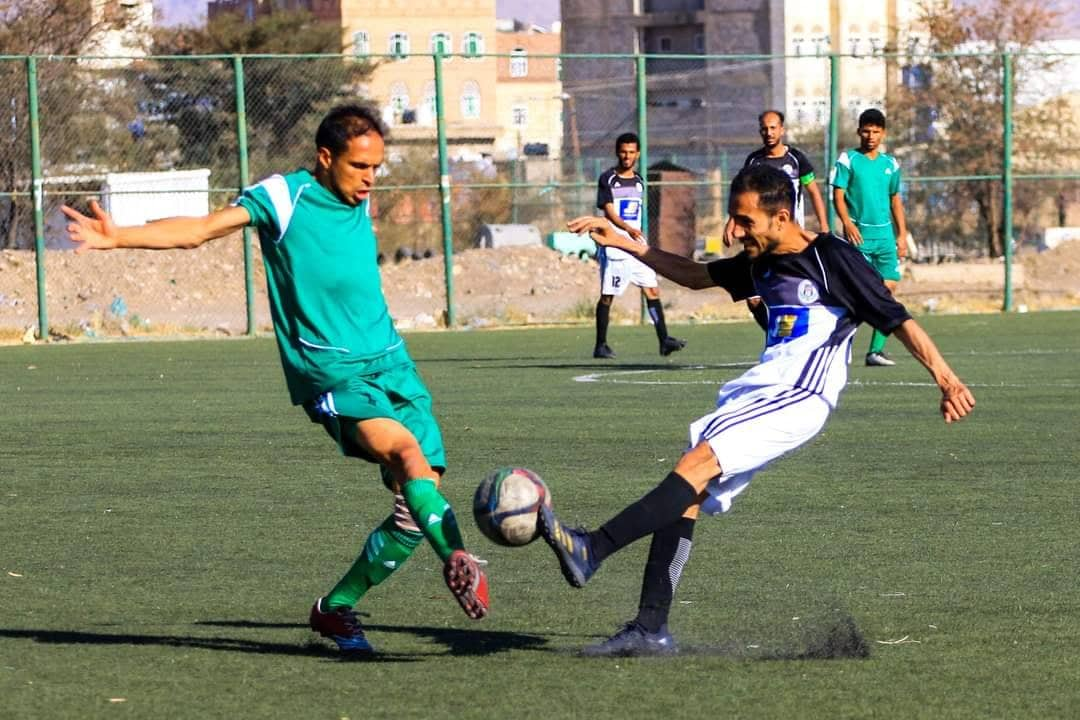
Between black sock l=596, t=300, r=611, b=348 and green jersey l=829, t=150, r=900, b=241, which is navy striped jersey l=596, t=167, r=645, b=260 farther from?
green jersey l=829, t=150, r=900, b=241

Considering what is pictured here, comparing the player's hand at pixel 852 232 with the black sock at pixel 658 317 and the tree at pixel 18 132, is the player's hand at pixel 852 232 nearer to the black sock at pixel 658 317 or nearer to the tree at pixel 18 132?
the black sock at pixel 658 317

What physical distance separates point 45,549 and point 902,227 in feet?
33.6

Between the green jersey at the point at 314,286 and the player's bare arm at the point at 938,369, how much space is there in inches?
63.1

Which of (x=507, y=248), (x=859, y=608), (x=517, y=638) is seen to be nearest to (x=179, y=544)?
(x=517, y=638)

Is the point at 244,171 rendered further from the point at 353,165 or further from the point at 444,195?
the point at 353,165

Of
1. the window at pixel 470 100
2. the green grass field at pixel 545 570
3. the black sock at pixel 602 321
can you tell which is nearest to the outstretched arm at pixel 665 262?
the green grass field at pixel 545 570

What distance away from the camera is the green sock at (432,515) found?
5.79 m

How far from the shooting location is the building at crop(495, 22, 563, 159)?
268ft

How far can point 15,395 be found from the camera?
15.6 metres

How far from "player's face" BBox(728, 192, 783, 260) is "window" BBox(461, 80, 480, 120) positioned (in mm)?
73552

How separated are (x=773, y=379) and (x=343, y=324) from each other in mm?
1332

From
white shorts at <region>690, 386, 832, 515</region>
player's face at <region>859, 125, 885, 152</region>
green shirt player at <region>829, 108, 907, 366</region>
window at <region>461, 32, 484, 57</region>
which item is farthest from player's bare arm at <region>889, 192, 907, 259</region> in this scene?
window at <region>461, 32, 484, 57</region>

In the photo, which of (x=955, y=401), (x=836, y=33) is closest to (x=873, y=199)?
(x=955, y=401)

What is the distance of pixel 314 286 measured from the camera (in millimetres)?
6086
